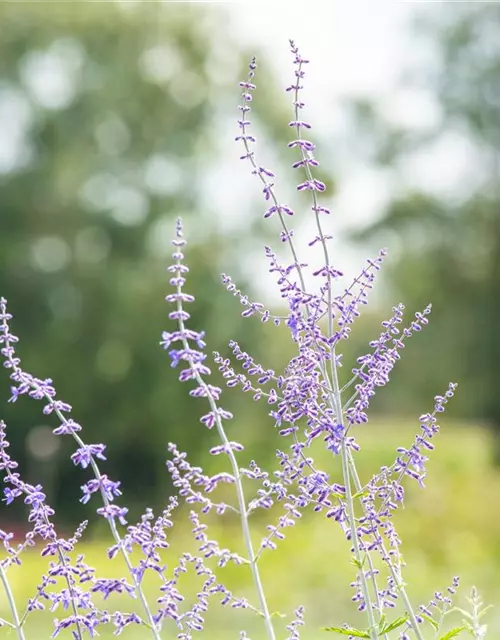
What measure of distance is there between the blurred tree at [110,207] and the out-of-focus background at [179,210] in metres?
0.03

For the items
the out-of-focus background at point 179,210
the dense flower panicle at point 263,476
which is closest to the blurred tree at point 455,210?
the out-of-focus background at point 179,210

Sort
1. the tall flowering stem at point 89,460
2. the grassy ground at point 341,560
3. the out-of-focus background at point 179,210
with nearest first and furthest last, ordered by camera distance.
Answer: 1. the tall flowering stem at point 89,460
2. the grassy ground at point 341,560
3. the out-of-focus background at point 179,210

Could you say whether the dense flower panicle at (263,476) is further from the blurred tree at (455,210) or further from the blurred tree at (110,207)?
the blurred tree at (455,210)

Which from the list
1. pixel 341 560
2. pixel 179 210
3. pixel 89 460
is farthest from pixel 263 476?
pixel 179 210

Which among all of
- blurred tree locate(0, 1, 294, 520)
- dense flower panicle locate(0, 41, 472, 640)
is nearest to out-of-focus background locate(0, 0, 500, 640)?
blurred tree locate(0, 1, 294, 520)

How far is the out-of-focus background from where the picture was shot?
44.2ft

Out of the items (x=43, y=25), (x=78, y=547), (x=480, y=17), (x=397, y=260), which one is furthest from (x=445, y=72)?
(x=78, y=547)

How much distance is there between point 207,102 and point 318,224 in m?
12.5

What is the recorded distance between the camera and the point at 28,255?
A: 13664mm

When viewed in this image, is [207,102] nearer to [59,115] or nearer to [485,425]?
[59,115]

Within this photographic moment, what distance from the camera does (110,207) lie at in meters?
13.8

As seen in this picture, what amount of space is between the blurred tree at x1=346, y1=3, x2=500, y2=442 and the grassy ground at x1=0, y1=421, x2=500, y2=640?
1.46 m

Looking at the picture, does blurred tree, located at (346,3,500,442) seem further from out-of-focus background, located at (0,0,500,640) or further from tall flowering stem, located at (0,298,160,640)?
tall flowering stem, located at (0,298,160,640)

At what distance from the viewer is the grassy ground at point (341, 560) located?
7953 mm
